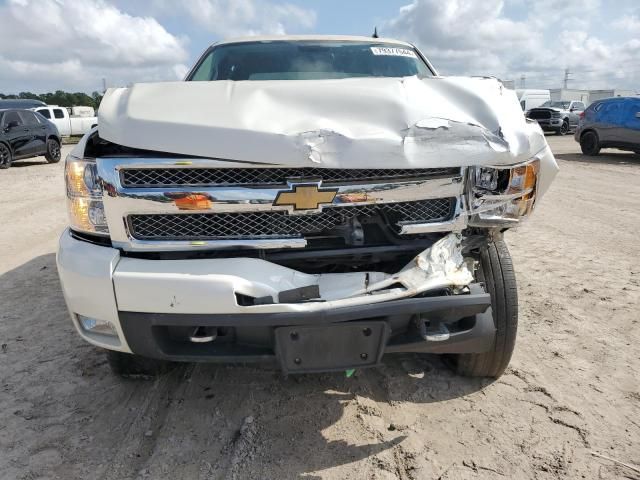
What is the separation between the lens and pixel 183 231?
2145 mm

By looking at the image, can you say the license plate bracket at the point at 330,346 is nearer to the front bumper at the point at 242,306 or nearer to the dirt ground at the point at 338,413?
the front bumper at the point at 242,306

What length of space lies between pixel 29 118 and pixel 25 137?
78cm

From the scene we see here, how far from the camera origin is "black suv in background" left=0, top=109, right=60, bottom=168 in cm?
1360

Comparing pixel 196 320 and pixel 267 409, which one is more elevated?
pixel 196 320

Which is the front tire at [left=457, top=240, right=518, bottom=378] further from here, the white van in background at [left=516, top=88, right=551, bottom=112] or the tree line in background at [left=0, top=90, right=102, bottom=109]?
the tree line in background at [left=0, top=90, right=102, bottom=109]

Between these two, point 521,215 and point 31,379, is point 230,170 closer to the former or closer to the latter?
point 521,215

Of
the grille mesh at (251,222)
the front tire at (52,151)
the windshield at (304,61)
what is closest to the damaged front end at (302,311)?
the grille mesh at (251,222)

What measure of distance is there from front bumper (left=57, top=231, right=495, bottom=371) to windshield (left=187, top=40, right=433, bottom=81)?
204 cm

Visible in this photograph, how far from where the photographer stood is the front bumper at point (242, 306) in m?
1.95

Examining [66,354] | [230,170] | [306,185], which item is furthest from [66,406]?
[306,185]

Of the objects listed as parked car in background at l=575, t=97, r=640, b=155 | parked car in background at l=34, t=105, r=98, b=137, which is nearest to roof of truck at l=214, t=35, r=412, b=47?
parked car in background at l=575, t=97, r=640, b=155

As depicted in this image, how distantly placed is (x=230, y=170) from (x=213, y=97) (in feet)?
1.20

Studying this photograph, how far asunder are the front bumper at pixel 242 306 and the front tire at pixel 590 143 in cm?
1454

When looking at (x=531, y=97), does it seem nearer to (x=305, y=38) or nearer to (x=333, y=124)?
(x=305, y=38)
